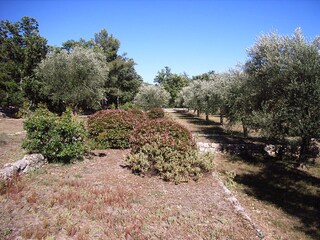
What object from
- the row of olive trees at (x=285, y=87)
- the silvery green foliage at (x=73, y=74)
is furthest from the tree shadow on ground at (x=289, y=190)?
the silvery green foliage at (x=73, y=74)

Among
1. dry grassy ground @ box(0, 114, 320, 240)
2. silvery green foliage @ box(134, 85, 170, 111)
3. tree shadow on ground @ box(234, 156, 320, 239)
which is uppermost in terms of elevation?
silvery green foliage @ box(134, 85, 170, 111)

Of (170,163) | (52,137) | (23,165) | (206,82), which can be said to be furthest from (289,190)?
(206,82)

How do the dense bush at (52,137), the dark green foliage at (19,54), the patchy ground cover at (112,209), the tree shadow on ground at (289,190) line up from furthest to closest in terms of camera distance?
the dark green foliage at (19,54), the dense bush at (52,137), the tree shadow on ground at (289,190), the patchy ground cover at (112,209)

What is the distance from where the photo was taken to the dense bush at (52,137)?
25.0 ft

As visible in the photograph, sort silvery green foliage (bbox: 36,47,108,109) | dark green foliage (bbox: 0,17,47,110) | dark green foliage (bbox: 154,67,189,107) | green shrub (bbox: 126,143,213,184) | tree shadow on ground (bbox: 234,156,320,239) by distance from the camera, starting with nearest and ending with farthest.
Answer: tree shadow on ground (bbox: 234,156,320,239) → green shrub (bbox: 126,143,213,184) → silvery green foliage (bbox: 36,47,108,109) → dark green foliage (bbox: 0,17,47,110) → dark green foliage (bbox: 154,67,189,107)

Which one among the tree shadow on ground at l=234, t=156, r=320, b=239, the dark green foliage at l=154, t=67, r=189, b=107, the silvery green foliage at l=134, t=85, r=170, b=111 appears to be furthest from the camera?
the dark green foliage at l=154, t=67, r=189, b=107

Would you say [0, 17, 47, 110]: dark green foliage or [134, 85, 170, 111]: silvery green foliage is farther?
[134, 85, 170, 111]: silvery green foliage

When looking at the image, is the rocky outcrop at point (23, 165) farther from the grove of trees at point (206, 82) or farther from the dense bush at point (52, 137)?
the grove of trees at point (206, 82)

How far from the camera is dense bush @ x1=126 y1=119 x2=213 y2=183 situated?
7051 millimetres

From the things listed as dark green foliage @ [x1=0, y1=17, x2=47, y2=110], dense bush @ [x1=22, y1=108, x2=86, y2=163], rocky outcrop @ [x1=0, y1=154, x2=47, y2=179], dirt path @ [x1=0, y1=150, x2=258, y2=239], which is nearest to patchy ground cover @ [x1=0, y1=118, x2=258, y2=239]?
dirt path @ [x1=0, y1=150, x2=258, y2=239]

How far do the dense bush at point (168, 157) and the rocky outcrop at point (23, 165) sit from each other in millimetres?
2890

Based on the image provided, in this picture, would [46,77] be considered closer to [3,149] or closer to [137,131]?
[3,149]

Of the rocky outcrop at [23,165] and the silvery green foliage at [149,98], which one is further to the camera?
the silvery green foliage at [149,98]

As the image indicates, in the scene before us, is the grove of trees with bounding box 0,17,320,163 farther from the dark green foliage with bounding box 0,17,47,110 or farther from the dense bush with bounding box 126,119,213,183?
the dense bush with bounding box 126,119,213,183
